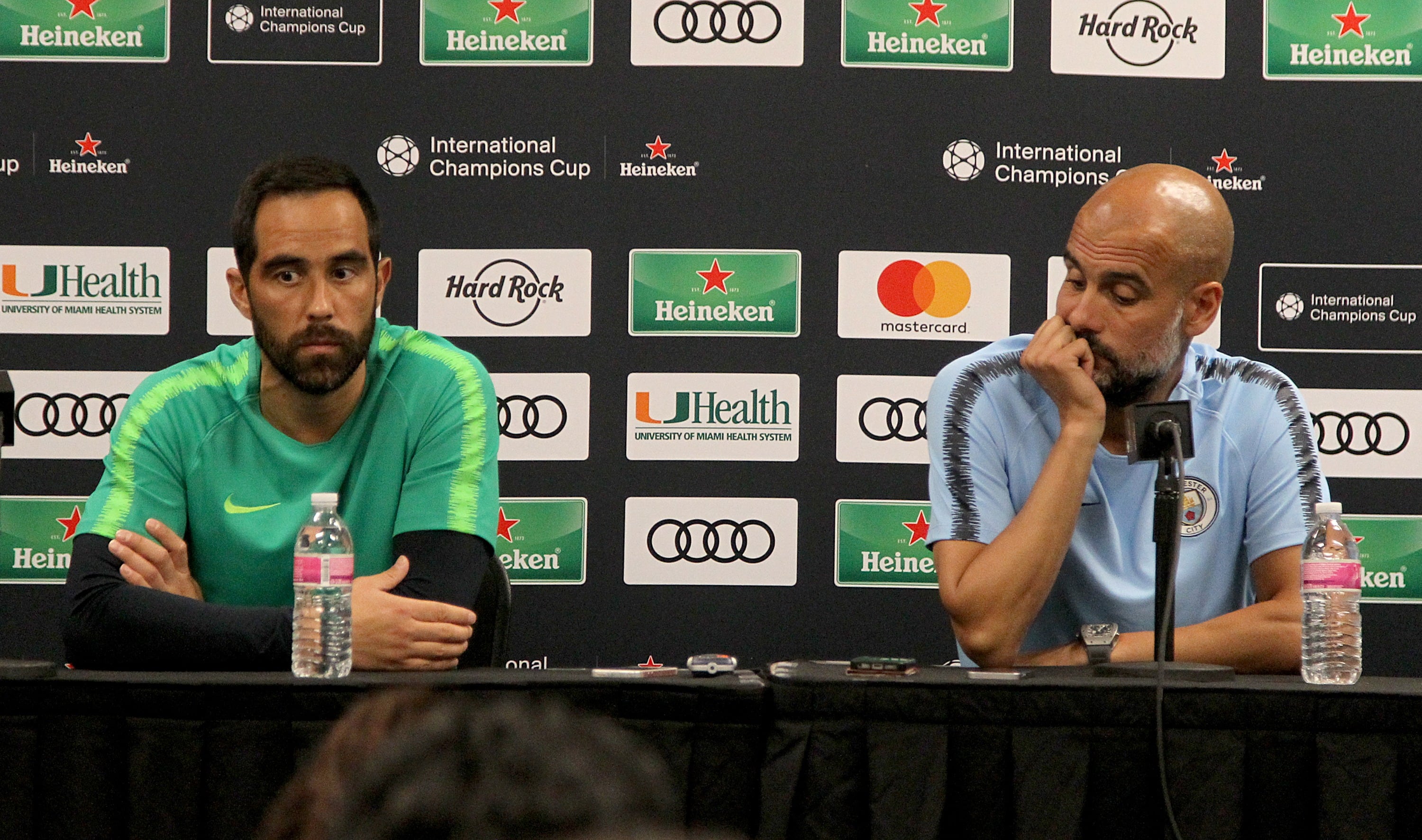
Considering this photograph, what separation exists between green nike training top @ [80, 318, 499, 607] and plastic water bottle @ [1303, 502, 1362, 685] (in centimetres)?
134

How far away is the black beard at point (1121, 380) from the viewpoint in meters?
2.40

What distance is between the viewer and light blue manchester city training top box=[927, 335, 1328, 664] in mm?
2352

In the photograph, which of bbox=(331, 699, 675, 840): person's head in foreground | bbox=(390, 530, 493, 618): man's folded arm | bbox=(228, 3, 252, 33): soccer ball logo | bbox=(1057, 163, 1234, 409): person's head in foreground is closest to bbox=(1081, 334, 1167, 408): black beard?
bbox=(1057, 163, 1234, 409): person's head in foreground

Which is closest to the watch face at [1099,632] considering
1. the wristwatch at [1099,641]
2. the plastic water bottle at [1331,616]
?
the wristwatch at [1099,641]

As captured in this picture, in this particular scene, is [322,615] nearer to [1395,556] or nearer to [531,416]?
[531,416]

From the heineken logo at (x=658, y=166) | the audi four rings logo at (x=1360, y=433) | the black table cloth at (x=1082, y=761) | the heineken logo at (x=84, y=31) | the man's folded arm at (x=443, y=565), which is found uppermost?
the heineken logo at (x=84, y=31)

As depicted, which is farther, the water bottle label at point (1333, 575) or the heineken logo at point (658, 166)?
the heineken logo at point (658, 166)

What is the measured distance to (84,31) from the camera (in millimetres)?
3494

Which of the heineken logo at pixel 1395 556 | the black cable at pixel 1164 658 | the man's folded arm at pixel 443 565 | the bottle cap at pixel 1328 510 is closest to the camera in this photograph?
the black cable at pixel 1164 658

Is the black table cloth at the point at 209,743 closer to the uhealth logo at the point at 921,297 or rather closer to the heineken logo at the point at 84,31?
the uhealth logo at the point at 921,297

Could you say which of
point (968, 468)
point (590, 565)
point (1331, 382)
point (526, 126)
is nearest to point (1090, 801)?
point (968, 468)

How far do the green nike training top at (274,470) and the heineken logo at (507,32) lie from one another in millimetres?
1263

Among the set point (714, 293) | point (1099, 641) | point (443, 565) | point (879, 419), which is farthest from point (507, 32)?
point (1099, 641)

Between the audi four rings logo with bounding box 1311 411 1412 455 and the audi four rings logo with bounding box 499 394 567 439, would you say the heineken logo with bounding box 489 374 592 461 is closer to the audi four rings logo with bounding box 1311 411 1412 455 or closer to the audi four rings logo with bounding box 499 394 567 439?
the audi four rings logo with bounding box 499 394 567 439
